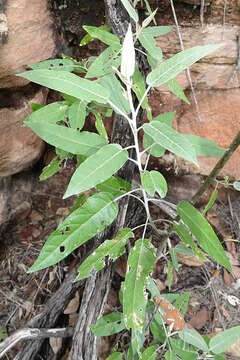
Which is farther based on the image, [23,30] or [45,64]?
[23,30]

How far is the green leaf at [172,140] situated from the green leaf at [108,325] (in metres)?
0.74

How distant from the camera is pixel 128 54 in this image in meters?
0.92

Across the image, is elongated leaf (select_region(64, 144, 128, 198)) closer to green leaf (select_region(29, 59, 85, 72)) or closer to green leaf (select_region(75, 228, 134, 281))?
green leaf (select_region(75, 228, 134, 281))

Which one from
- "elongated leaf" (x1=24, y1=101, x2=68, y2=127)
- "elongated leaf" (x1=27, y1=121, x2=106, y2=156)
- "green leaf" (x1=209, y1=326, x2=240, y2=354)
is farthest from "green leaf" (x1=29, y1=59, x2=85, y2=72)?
"green leaf" (x1=209, y1=326, x2=240, y2=354)

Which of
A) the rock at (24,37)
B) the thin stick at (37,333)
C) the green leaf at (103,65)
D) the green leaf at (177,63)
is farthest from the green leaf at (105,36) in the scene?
the thin stick at (37,333)

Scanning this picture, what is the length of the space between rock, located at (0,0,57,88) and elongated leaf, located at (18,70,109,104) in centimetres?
77

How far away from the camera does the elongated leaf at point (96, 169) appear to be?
0.91 m

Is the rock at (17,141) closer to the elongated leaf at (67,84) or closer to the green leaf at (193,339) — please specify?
the elongated leaf at (67,84)

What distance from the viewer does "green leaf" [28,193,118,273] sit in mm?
1057

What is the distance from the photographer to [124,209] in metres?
1.53

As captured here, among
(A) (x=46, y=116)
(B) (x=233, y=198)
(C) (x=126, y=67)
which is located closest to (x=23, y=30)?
(A) (x=46, y=116)

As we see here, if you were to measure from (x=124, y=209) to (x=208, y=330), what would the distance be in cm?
72

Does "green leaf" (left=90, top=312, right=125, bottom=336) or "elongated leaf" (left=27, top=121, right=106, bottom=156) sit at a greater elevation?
"elongated leaf" (left=27, top=121, right=106, bottom=156)

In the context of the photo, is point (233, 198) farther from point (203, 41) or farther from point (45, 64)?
point (45, 64)
